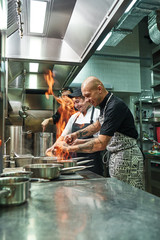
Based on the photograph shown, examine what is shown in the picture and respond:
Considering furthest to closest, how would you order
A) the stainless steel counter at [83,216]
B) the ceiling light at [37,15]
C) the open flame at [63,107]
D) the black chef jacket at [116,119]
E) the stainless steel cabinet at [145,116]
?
the stainless steel cabinet at [145,116], the open flame at [63,107], the black chef jacket at [116,119], the ceiling light at [37,15], the stainless steel counter at [83,216]

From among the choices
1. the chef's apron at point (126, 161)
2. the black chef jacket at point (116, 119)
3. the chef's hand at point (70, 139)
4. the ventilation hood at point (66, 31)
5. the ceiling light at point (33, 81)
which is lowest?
the chef's apron at point (126, 161)

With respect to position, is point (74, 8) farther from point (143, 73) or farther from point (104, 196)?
point (143, 73)

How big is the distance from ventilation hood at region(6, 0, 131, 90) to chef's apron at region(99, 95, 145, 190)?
78 cm

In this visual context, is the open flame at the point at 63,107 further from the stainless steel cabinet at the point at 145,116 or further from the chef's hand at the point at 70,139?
the stainless steel cabinet at the point at 145,116

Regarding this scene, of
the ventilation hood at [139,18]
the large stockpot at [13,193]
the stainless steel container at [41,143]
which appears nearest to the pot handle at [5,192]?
the large stockpot at [13,193]

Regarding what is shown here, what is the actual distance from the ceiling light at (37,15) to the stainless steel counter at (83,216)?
129 centimetres

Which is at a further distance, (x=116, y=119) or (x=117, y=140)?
(x=117, y=140)

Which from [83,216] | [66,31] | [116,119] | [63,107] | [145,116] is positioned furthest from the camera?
[145,116]

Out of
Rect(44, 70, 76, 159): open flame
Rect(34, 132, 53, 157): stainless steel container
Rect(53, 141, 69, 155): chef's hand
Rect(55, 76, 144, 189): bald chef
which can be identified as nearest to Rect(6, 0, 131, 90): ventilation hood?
Rect(55, 76, 144, 189): bald chef

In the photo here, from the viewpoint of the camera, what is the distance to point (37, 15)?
165 cm

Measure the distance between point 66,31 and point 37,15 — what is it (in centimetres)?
32

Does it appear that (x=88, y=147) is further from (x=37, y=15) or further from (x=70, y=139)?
(x=37, y=15)

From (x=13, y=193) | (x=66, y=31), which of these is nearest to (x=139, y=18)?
(x=66, y=31)

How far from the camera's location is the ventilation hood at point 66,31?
4.10 ft
